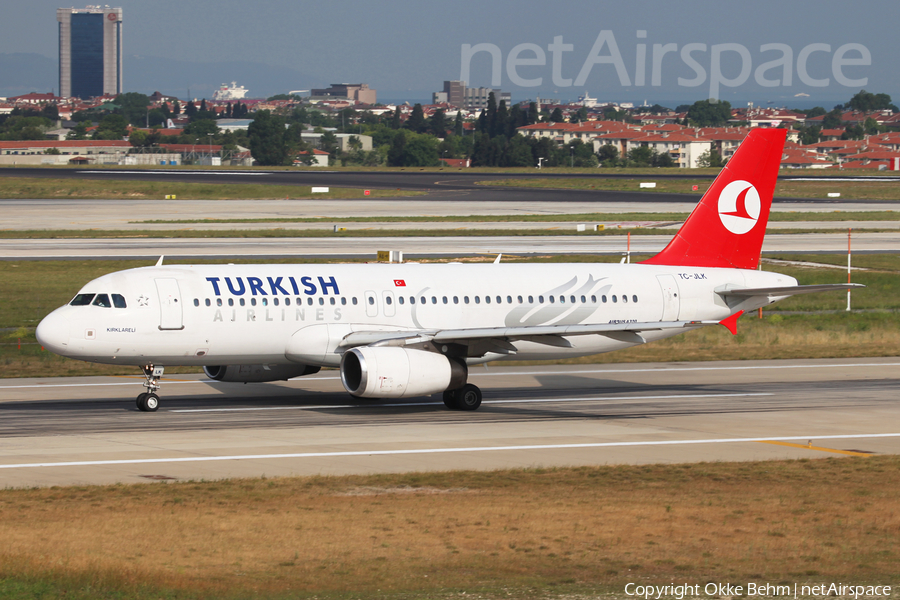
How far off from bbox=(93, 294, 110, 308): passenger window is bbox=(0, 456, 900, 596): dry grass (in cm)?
997

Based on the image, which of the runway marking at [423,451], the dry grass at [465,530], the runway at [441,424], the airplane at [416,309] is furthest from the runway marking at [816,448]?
the airplane at [416,309]

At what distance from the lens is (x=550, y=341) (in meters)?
32.3

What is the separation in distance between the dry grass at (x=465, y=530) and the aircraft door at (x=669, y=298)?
1299 cm

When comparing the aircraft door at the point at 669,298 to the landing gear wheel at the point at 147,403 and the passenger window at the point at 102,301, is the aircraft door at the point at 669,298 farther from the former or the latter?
the passenger window at the point at 102,301

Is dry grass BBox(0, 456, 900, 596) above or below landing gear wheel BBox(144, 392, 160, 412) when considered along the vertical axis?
above

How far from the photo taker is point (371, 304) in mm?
33969

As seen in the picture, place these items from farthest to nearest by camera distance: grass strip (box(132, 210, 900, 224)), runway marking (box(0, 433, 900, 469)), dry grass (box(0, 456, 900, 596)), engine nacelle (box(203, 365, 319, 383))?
grass strip (box(132, 210, 900, 224))
engine nacelle (box(203, 365, 319, 383))
runway marking (box(0, 433, 900, 469))
dry grass (box(0, 456, 900, 596))

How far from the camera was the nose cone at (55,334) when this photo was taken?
30547mm

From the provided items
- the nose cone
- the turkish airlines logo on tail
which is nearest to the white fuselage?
the nose cone

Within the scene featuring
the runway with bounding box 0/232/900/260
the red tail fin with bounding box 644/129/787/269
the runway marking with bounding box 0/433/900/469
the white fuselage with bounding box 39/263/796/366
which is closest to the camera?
the runway marking with bounding box 0/433/900/469

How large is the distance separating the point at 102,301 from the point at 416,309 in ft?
29.8

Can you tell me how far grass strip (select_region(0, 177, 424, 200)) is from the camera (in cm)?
14425

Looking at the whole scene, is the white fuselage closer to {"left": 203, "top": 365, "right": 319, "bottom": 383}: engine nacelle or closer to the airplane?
the airplane

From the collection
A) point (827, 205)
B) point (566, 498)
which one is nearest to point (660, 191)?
point (827, 205)
